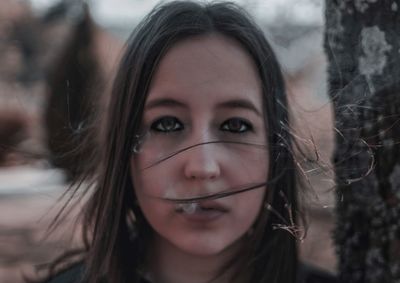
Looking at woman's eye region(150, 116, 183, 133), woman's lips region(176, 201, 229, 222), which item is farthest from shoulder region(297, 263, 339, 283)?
woman's eye region(150, 116, 183, 133)

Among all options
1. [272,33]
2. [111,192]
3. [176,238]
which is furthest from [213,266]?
[272,33]

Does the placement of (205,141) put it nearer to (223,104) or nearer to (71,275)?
(223,104)

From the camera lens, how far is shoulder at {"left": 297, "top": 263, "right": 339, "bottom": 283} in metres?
1.18

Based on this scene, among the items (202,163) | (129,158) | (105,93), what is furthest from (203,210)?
(105,93)

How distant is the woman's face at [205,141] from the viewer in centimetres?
101

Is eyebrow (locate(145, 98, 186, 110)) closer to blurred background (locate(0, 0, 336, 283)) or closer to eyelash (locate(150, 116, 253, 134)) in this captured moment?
eyelash (locate(150, 116, 253, 134))

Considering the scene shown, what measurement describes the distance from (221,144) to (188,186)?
0.27ft

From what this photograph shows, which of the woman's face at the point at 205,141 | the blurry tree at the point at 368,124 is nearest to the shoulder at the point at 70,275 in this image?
the woman's face at the point at 205,141

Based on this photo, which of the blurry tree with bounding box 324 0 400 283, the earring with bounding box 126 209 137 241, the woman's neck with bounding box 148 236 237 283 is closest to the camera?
the blurry tree with bounding box 324 0 400 283

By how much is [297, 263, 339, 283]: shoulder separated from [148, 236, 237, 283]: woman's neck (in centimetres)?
14

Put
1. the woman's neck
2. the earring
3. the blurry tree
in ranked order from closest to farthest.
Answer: the blurry tree, the woman's neck, the earring

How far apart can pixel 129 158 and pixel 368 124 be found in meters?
0.41

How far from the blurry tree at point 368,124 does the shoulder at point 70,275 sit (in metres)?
0.53

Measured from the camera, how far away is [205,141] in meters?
1.01
